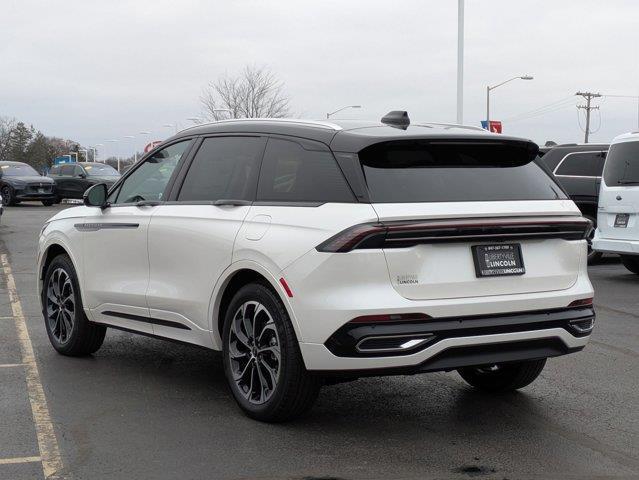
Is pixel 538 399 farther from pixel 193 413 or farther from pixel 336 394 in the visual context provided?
pixel 193 413

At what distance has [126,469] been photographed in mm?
4512

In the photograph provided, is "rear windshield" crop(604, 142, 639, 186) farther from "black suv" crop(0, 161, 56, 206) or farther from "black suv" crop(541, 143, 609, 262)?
"black suv" crop(0, 161, 56, 206)

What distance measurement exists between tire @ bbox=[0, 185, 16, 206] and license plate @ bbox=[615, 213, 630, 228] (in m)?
24.2

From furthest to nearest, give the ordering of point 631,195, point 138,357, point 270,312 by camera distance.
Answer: point 631,195 < point 138,357 < point 270,312

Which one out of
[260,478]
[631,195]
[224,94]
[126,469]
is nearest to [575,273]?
[260,478]

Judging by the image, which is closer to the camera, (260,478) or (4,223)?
(260,478)

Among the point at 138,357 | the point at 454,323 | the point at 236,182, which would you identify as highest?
the point at 236,182

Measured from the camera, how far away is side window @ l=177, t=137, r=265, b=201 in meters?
5.64

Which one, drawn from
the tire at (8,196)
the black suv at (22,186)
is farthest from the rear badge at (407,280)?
the tire at (8,196)

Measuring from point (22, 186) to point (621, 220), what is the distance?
2408cm

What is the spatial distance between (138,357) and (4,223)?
1729 cm

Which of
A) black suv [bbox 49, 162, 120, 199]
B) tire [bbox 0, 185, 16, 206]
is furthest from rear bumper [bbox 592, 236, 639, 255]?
tire [bbox 0, 185, 16, 206]

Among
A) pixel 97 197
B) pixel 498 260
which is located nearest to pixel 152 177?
pixel 97 197

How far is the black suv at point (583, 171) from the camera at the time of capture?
14.9 meters
